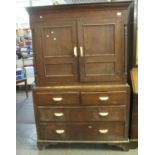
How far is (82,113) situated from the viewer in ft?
7.93

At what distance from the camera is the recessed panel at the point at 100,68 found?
2.34 metres

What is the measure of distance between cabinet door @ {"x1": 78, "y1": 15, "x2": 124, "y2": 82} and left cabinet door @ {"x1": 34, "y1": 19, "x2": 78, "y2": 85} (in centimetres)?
10

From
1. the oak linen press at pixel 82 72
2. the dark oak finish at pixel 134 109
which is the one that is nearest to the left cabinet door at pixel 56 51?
the oak linen press at pixel 82 72

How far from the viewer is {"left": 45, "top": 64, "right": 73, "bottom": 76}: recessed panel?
2402 millimetres

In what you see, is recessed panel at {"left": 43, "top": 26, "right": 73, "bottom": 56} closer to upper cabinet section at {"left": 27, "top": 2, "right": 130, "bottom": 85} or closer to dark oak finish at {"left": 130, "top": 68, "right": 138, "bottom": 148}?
upper cabinet section at {"left": 27, "top": 2, "right": 130, "bottom": 85}

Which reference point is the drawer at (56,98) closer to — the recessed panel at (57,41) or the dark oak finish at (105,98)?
the dark oak finish at (105,98)

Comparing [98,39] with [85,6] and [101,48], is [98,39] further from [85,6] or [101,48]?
[85,6]

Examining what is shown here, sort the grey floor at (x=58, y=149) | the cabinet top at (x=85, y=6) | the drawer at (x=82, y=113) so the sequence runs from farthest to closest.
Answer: the grey floor at (x=58, y=149), the drawer at (x=82, y=113), the cabinet top at (x=85, y=6)

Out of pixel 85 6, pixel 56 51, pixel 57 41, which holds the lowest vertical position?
pixel 56 51

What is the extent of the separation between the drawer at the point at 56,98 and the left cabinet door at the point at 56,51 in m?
0.14

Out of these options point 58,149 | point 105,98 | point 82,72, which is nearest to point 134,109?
point 105,98

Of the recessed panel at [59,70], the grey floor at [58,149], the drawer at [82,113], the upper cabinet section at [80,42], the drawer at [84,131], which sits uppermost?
the upper cabinet section at [80,42]

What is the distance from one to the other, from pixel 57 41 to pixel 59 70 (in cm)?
33
